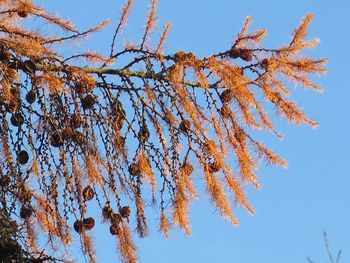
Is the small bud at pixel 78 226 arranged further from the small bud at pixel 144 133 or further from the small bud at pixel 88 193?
the small bud at pixel 144 133

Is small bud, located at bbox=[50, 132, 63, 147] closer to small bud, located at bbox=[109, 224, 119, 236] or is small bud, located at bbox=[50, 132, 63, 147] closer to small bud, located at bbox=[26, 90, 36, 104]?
small bud, located at bbox=[26, 90, 36, 104]

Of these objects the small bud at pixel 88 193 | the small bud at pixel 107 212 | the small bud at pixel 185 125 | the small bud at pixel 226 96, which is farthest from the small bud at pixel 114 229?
the small bud at pixel 226 96

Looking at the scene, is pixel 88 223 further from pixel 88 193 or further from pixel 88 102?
pixel 88 102

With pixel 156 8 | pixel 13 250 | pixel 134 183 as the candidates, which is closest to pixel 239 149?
pixel 134 183

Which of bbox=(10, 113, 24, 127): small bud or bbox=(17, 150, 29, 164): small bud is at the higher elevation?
bbox=(10, 113, 24, 127): small bud

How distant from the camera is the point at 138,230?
3002 mm

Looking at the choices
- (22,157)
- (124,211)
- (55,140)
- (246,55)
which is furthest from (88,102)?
(246,55)

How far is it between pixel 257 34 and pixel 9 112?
966mm

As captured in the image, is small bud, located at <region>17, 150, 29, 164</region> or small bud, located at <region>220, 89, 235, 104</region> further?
small bud, located at <region>220, 89, 235, 104</region>

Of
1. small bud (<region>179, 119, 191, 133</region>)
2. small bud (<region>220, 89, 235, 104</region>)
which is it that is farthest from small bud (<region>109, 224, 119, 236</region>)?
small bud (<region>220, 89, 235, 104</region>)

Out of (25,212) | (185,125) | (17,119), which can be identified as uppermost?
(17,119)

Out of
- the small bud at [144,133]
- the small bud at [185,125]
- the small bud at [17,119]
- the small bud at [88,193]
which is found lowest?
the small bud at [88,193]

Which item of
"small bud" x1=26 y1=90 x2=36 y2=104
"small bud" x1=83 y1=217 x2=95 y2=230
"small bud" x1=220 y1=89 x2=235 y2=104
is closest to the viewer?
"small bud" x1=83 y1=217 x2=95 y2=230

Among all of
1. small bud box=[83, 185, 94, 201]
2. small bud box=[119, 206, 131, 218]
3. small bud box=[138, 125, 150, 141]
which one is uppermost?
small bud box=[138, 125, 150, 141]
